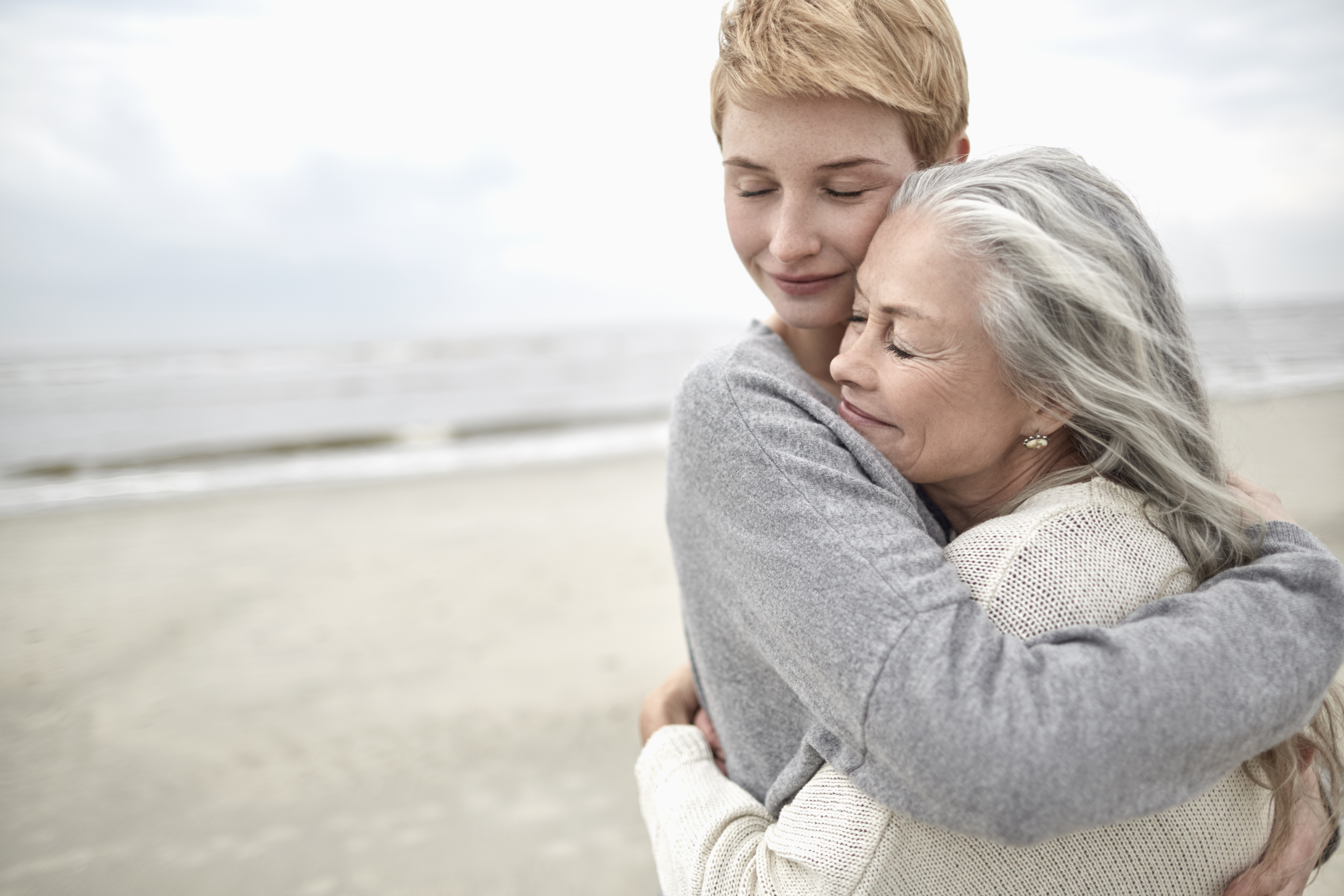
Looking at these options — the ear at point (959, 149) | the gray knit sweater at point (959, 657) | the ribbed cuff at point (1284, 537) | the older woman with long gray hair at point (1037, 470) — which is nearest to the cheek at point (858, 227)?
the older woman with long gray hair at point (1037, 470)

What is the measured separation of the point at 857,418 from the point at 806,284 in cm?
40

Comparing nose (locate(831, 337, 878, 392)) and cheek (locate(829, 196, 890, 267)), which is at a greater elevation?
cheek (locate(829, 196, 890, 267))

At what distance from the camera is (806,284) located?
179cm

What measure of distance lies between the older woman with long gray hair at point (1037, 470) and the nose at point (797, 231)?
0.56ft

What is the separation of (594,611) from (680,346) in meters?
27.8

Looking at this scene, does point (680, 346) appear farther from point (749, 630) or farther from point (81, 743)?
point (749, 630)

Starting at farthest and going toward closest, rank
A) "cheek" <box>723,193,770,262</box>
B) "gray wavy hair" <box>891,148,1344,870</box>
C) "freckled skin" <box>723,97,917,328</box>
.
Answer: "cheek" <box>723,193,770,262</box>
"freckled skin" <box>723,97,917,328</box>
"gray wavy hair" <box>891,148,1344,870</box>

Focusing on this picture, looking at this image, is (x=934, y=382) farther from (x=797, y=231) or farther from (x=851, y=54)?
(x=851, y=54)

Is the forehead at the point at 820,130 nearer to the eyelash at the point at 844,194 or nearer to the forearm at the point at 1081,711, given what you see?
the eyelash at the point at 844,194

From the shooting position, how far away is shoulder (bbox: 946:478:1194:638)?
1.14 meters

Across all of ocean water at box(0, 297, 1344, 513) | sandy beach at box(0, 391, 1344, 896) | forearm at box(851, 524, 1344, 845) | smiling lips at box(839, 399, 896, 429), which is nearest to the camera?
forearm at box(851, 524, 1344, 845)

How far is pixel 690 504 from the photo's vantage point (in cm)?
150

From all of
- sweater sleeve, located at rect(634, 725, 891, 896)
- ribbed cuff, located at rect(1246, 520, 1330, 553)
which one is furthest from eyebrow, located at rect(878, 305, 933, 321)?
sweater sleeve, located at rect(634, 725, 891, 896)

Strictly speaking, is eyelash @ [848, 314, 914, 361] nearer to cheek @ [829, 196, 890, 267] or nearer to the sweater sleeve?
cheek @ [829, 196, 890, 267]
